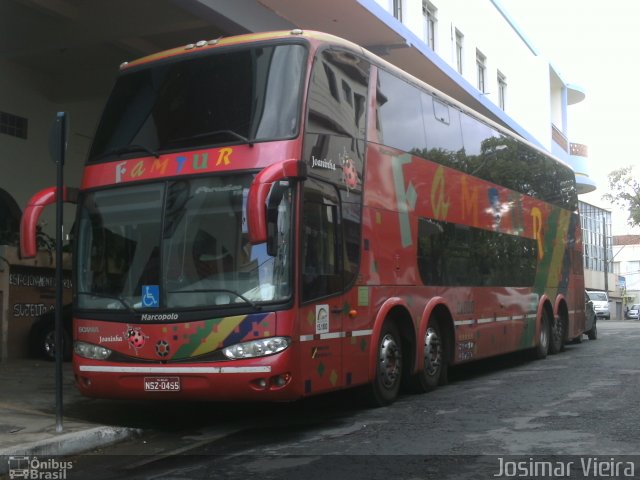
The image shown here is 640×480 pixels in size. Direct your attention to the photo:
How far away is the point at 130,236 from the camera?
7.87 meters

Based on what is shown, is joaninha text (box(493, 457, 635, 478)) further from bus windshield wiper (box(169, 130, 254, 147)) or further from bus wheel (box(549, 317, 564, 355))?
bus wheel (box(549, 317, 564, 355))

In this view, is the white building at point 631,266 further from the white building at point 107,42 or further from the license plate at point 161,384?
the license plate at point 161,384

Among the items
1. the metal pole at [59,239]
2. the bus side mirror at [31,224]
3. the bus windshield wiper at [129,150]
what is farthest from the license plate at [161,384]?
the bus windshield wiper at [129,150]

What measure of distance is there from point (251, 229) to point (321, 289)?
161cm

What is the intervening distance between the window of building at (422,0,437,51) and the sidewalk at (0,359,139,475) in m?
14.6

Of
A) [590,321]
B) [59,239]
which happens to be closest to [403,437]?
[59,239]

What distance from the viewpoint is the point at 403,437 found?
716 centimetres

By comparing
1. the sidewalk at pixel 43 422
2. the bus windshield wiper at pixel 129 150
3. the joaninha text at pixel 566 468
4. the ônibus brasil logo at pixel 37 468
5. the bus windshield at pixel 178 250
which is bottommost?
the ônibus brasil logo at pixel 37 468

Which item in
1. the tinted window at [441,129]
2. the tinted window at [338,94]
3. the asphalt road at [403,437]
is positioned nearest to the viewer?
the asphalt road at [403,437]

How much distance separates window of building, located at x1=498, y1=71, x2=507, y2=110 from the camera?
95.0ft

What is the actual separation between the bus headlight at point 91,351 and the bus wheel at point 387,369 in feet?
9.70

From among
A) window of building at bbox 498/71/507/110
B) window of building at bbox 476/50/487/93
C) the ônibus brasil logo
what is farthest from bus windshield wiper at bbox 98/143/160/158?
window of building at bbox 498/71/507/110

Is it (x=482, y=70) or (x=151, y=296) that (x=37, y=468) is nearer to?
(x=151, y=296)

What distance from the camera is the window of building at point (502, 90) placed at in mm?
28953
